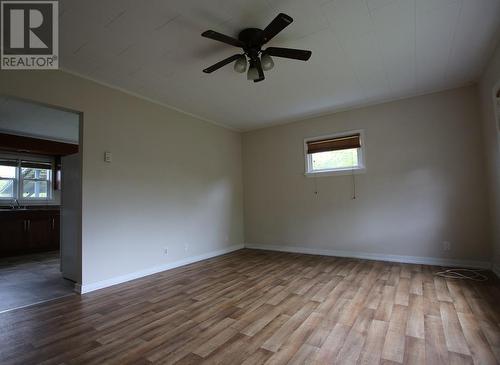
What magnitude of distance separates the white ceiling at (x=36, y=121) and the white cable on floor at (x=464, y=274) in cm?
591

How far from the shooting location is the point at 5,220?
17.7 feet

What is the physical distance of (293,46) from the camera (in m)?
2.78

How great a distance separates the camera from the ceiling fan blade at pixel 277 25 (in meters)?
1.94

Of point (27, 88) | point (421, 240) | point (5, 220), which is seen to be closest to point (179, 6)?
point (27, 88)

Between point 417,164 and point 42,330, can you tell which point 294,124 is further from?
point 42,330

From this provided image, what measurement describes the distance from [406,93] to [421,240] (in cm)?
234

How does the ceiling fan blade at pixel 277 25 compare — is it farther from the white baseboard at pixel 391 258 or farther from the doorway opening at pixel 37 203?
the white baseboard at pixel 391 258

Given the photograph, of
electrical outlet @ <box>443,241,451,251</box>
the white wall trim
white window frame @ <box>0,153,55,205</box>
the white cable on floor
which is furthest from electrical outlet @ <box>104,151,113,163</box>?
electrical outlet @ <box>443,241,451,251</box>

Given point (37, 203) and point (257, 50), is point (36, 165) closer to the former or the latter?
point (37, 203)

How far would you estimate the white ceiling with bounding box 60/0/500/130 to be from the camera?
2.21 m

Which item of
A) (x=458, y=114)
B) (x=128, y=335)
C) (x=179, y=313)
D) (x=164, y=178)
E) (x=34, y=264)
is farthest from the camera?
(x=34, y=264)

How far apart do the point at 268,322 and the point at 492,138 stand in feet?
11.6

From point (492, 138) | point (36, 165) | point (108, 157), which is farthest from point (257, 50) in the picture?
point (36, 165)

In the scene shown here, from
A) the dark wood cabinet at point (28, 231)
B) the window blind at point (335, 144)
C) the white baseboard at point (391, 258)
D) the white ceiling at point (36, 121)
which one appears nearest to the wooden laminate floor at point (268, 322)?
the white baseboard at point (391, 258)
